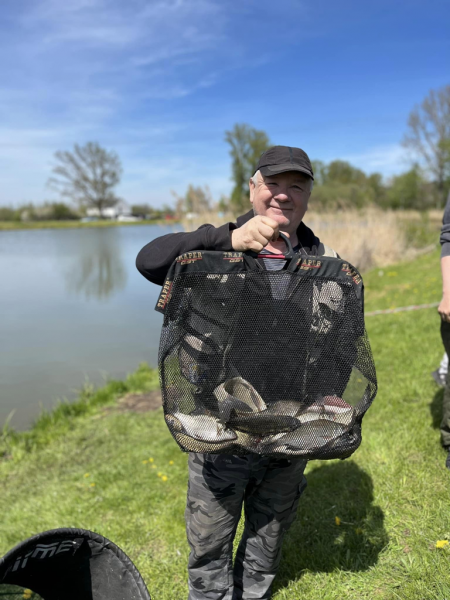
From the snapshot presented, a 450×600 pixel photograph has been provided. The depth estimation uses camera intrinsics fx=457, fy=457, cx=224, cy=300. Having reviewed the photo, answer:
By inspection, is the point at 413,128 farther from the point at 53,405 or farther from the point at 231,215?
the point at 53,405

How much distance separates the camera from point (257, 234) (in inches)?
68.6

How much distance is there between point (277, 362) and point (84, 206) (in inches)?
2736

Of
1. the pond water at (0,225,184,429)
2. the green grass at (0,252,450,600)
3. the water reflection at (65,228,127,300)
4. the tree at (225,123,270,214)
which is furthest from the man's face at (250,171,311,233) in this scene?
the tree at (225,123,270,214)

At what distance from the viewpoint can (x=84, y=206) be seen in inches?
2625

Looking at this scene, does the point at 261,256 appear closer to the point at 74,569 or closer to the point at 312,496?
the point at 74,569

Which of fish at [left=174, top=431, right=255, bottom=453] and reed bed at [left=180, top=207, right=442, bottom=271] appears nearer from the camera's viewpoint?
fish at [left=174, top=431, right=255, bottom=453]

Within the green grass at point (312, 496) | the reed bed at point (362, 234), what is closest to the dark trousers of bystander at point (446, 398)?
the green grass at point (312, 496)

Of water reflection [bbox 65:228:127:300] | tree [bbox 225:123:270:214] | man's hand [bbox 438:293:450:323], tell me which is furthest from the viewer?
tree [bbox 225:123:270:214]

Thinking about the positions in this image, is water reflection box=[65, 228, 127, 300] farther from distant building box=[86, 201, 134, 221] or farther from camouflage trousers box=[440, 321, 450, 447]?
distant building box=[86, 201, 134, 221]

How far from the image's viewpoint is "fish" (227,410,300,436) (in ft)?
5.75

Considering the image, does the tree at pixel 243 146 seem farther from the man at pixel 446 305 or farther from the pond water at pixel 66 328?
the man at pixel 446 305

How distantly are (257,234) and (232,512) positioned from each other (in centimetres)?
126

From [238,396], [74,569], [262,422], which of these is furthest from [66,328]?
[262,422]

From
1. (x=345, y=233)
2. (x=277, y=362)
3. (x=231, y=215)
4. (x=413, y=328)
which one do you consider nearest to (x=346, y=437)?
(x=277, y=362)
